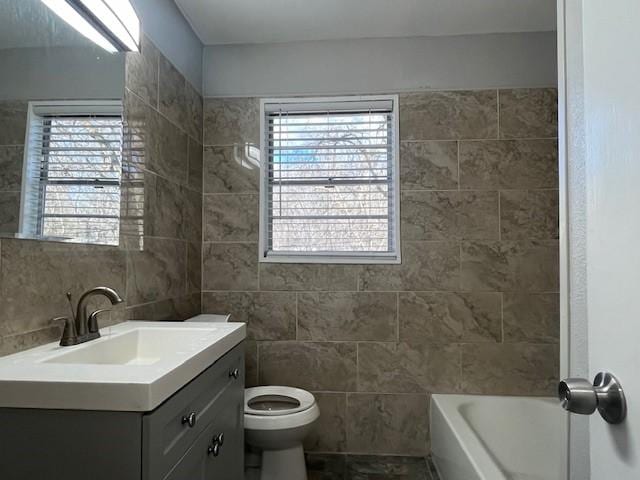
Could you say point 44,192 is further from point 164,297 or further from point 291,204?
point 291,204

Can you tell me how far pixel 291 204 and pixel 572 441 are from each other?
190cm

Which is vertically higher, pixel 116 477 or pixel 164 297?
pixel 164 297

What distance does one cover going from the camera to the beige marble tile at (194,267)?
7.30 ft

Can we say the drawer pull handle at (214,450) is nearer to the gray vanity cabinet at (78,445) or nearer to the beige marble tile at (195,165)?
the gray vanity cabinet at (78,445)

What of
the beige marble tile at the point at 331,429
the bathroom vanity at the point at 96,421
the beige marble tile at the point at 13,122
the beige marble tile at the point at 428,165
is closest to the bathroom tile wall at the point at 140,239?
the beige marble tile at the point at 13,122

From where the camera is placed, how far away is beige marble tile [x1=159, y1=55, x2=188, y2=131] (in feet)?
6.30

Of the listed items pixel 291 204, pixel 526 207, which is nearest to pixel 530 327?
pixel 526 207

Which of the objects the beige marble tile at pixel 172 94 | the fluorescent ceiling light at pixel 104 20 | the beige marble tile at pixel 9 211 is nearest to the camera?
the beige marble tile at pixel 9 211

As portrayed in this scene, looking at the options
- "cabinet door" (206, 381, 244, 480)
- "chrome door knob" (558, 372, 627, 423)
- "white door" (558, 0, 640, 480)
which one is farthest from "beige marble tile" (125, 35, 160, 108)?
"chrome door knob" (558, 372, 627, 423)

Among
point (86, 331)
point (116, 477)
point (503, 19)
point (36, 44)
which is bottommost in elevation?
point (116, 477)

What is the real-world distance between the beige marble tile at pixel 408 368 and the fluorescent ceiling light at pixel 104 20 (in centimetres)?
192

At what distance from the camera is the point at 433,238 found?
2.29 metres

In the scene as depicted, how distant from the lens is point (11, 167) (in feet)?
3.59

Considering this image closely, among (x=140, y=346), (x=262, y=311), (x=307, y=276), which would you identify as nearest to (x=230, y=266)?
(x=262, y=311)
